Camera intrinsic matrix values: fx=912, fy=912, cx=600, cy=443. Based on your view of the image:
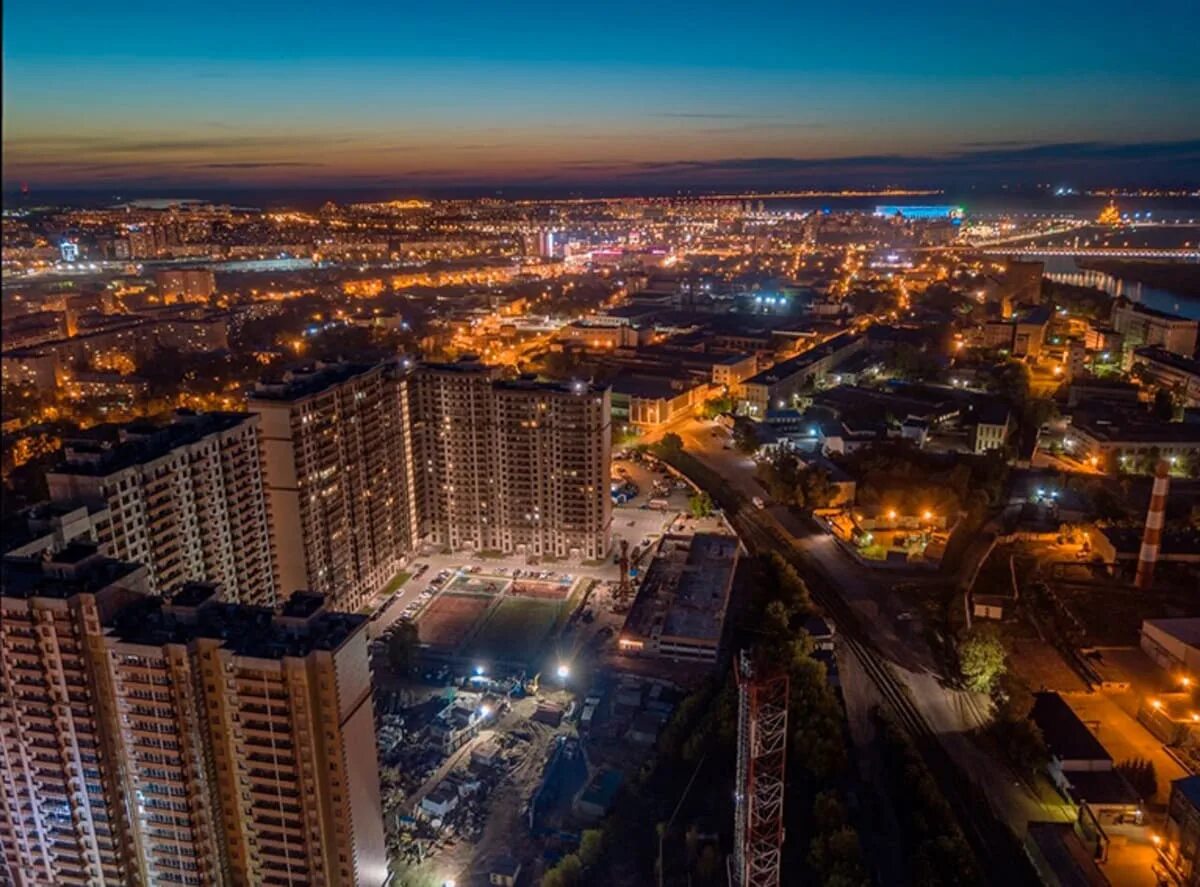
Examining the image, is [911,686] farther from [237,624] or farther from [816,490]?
[237,624]

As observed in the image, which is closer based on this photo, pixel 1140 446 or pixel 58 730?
pixel 58 730

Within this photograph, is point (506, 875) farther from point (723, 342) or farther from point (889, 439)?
point (723, 342)

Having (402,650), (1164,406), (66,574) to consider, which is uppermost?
(66,574)

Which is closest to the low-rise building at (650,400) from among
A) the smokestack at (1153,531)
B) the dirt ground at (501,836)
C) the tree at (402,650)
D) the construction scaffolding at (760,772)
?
the tree at (402,650)

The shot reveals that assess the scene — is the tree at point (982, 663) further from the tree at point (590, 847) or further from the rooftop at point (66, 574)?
the rooftop at point (66, 574)

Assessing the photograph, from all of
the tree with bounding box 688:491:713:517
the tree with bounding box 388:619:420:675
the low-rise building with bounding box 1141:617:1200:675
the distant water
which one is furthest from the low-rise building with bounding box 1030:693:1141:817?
the distant water

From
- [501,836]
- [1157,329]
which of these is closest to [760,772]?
[501,836]
